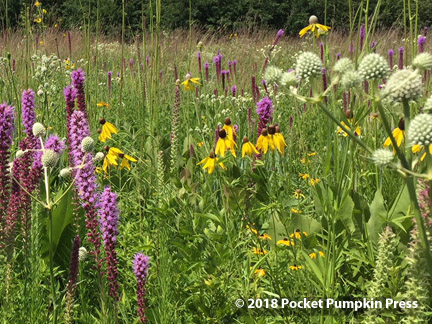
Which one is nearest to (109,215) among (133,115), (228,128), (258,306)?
(258,306)

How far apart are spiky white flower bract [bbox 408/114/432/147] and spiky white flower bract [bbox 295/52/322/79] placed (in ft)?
0.72

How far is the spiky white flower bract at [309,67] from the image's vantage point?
903mm

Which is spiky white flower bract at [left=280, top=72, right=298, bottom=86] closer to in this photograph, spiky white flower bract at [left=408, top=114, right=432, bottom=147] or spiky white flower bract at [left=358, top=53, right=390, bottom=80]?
spiky white flower bract at [left=358, top=53, right=390, bottom=80]

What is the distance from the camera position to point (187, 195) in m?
2.17

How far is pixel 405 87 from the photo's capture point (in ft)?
2.47

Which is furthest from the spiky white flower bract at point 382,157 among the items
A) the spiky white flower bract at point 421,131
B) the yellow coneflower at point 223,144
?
the yellow coneflower at point 223,144

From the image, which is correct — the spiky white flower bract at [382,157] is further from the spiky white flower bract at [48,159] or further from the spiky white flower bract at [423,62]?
the spiky white flower bract at [48,159]

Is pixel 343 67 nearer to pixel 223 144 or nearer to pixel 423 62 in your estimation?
pixel 423 62

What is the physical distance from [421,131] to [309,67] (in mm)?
254

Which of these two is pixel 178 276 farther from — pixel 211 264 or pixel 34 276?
pixel 34 276

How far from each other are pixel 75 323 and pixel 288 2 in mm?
17502

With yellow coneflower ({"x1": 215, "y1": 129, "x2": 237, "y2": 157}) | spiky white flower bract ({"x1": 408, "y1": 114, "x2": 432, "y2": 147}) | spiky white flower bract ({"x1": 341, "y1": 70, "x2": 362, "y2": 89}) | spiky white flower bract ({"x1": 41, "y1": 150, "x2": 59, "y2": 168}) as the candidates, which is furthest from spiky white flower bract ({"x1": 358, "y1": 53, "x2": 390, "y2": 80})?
yellow coneflower ({"x1": 215, "y1": 129, "x2": 237, "y2": 157})

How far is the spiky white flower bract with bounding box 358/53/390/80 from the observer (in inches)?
32.5

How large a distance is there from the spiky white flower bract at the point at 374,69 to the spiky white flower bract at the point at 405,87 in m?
0.06
